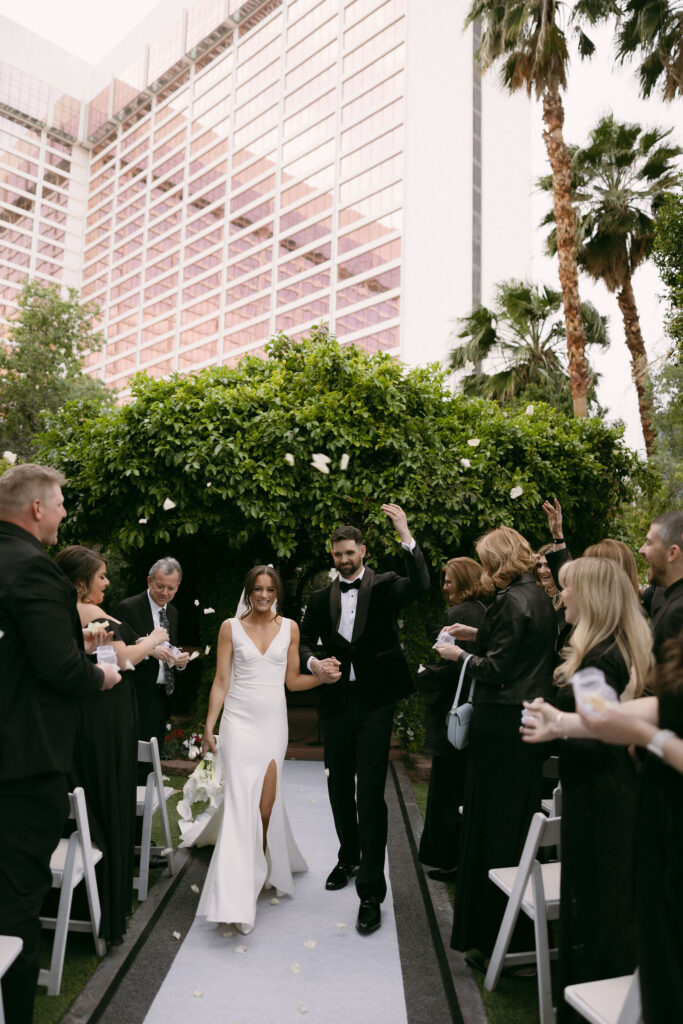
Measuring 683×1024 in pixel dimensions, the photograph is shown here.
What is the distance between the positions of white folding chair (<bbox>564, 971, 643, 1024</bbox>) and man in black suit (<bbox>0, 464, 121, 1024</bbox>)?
1.84m

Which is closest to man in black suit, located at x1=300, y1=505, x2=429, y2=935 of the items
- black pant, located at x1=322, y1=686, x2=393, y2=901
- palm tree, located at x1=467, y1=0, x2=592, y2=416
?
black pant, located at x1=322, y1=686, x2=393, y2=901

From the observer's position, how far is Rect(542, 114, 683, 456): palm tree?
16.0 meters

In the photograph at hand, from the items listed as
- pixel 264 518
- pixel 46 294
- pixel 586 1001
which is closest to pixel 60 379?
pixel 46 294

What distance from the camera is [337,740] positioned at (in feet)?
14.9

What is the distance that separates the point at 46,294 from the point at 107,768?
24998 millimetres

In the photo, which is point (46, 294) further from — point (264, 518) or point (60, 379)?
point (264, 518)

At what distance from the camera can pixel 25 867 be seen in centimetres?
257

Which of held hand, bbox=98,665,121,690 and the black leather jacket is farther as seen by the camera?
the black leather jacket

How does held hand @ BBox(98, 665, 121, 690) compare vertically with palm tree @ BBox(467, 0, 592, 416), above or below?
below

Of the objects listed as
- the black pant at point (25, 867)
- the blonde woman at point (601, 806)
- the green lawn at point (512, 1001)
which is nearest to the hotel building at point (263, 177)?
the green lawn at point (512, 1001)

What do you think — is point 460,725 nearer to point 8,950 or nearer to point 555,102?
point 8,950

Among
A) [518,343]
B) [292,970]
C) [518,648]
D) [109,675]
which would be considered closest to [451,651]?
[518,648]

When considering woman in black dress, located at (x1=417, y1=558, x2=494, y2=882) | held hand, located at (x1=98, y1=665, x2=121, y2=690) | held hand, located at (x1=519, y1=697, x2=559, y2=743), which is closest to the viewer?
held hand, located at (x1=519, y1=697, x2=559, y2=743)

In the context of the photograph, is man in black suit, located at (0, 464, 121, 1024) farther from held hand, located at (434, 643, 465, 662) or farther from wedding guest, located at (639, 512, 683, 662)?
wedding guest, located at (639, 512, 683, 662)
